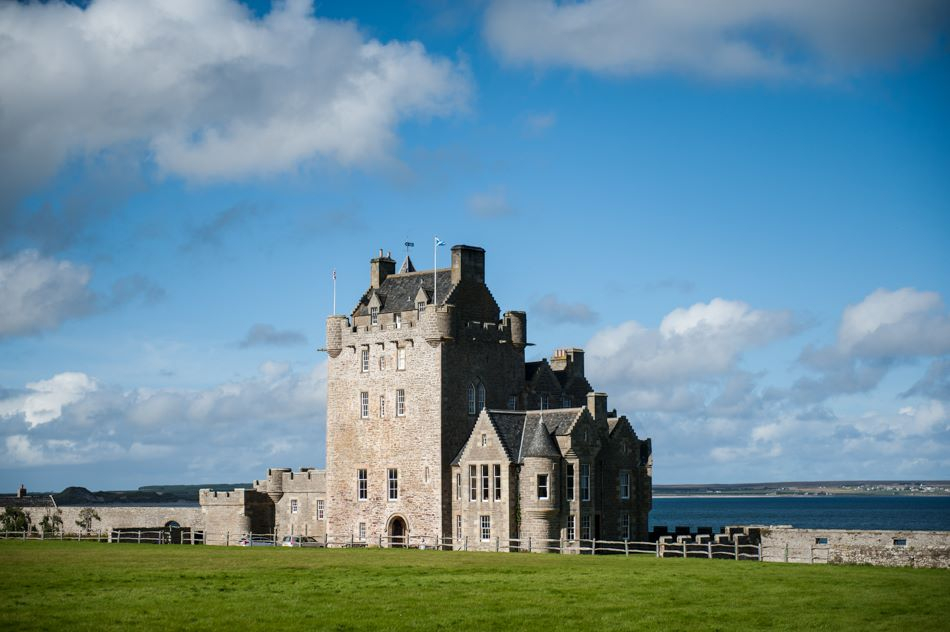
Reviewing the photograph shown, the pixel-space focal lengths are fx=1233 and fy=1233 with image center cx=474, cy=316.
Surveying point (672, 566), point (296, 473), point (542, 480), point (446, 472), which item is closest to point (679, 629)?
point (672, 566)

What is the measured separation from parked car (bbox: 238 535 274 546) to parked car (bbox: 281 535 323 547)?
899mm

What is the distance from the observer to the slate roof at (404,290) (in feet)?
223

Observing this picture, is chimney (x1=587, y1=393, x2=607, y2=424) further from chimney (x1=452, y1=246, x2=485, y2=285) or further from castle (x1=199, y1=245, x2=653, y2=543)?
chimney (x1=452, y1=246, x2=485, y2=285)

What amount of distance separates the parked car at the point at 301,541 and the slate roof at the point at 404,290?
1315cm

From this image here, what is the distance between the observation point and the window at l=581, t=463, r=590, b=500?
6212cm

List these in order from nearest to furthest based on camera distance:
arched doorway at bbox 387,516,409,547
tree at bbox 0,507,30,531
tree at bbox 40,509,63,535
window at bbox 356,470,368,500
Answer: arched doorway at bbox 387,516,409,547 → window at bbox 356,470,368,500 → tree at bbox 40,509,63,535 → tree at bbox 0,507,30,531

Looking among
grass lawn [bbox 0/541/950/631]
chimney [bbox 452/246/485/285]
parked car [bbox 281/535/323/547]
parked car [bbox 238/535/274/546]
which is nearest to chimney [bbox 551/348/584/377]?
chimney [bbox 452/246/485/285]

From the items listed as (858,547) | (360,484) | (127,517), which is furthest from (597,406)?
(127,517)

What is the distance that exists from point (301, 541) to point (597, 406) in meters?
18.9

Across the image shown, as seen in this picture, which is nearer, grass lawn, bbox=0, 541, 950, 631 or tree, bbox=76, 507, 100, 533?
grass lawn, bbox=0, 541, 950, 631

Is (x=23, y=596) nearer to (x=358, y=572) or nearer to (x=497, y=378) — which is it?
(x=358, y=572)

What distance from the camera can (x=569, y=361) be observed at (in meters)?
73.9

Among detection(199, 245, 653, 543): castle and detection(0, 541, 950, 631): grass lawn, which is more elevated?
detection(199, 245, 653, 543): castle

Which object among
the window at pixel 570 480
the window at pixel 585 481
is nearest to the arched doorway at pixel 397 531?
the window at pixel 570 480
